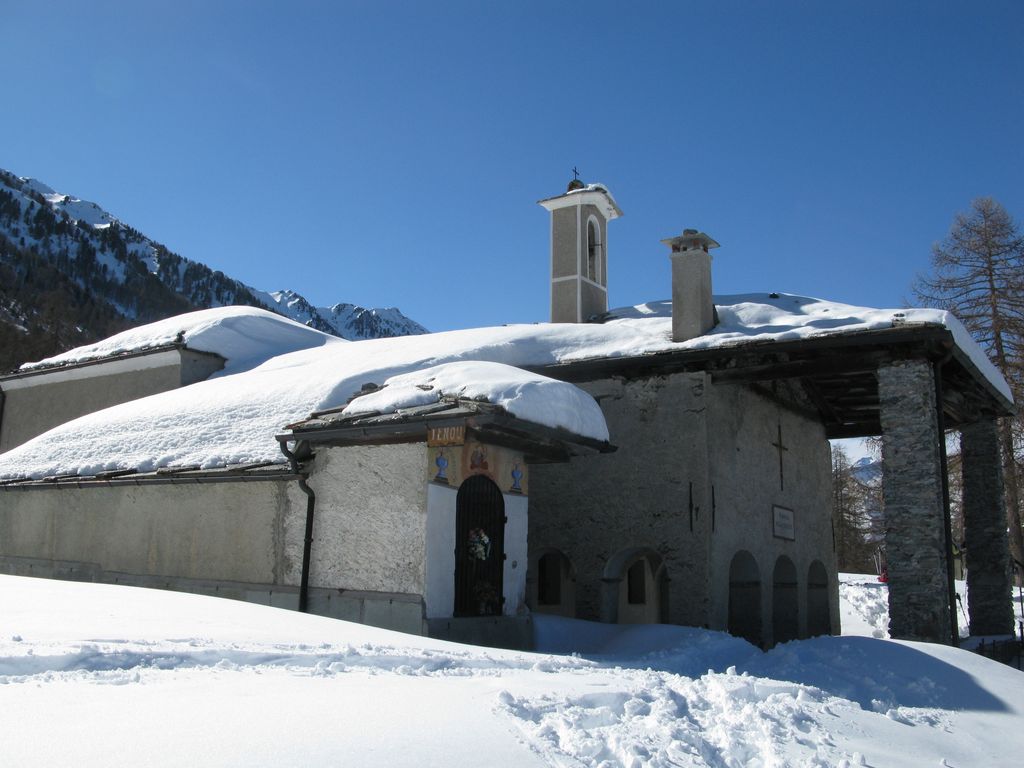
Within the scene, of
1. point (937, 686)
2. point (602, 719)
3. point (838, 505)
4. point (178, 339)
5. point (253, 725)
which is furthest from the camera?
Answer: point (838, 505)

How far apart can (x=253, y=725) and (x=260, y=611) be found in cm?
475

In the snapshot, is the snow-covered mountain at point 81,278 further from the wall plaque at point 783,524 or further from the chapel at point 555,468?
the wall plaque at point 783,524

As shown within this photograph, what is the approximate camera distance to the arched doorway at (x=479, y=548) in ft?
32.6

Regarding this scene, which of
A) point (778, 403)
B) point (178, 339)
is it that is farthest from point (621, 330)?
point (178, 339)

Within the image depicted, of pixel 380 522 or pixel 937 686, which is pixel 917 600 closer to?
pixel 937 686

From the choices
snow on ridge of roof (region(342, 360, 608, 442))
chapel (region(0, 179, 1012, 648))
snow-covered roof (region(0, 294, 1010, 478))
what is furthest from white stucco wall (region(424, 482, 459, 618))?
snow-covered roof (region(0, 294, 1010, 478))

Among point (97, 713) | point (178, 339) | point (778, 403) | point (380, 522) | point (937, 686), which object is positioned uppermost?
point (178, 339)

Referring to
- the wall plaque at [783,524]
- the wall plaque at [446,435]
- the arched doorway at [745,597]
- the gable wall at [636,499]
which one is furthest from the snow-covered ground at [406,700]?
the wall plaque at [783,524]

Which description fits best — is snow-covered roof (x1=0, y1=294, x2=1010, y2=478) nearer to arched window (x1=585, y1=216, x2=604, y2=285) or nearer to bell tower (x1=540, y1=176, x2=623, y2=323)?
bell tower (x1=540, y1=176, x2=623, y2=323)

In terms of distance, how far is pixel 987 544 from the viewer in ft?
50.1

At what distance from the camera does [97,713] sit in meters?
3.84

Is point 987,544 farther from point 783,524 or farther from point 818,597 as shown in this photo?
point 783,524

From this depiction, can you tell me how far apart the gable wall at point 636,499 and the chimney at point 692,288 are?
76 centimetres

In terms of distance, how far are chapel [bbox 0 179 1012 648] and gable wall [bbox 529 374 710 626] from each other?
0.03 metres
